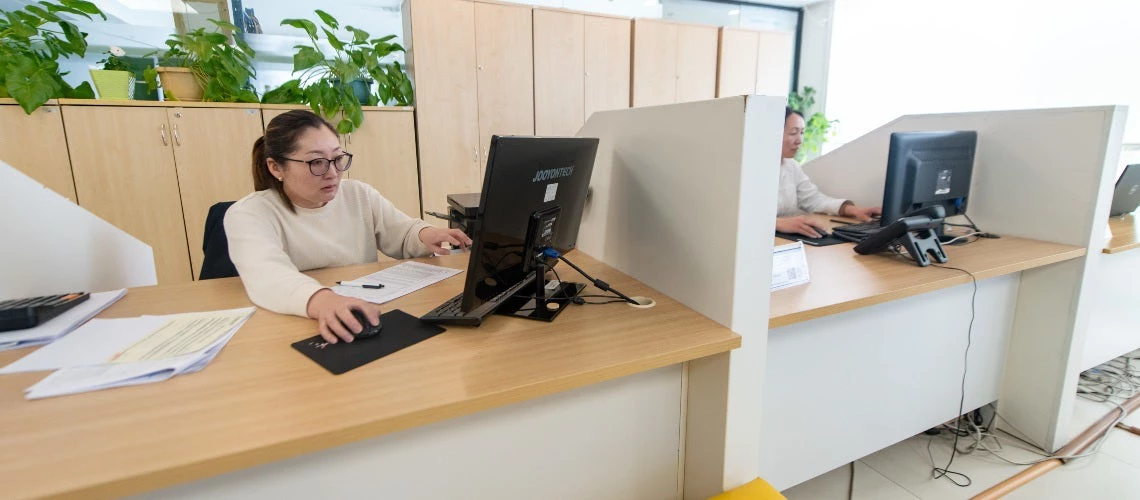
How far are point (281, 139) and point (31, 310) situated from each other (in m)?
0.64

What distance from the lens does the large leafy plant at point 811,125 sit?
17.4 feet

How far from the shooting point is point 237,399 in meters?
0.76

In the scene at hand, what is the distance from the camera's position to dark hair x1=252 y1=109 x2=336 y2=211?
4.60 ft

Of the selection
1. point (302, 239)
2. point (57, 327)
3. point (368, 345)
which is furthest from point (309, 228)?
point (368, 345)

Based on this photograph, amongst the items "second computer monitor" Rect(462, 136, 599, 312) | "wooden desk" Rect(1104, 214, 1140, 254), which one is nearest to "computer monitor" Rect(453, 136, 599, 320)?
"second computer monitor" Rect(462, 136, 599, 312)

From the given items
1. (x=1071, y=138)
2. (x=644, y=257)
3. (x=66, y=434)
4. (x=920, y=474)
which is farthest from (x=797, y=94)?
(x=66, y=434)

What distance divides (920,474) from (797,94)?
4.82m

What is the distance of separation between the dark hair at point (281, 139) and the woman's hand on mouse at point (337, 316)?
57 centimetres

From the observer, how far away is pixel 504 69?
3895 mm

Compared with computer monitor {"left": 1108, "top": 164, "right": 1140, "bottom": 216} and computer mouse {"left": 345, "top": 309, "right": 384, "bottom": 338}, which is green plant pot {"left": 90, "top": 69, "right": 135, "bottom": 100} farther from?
computer monitor {"left": 1108, "top": 164, "right": 1140, "bottom": 216}

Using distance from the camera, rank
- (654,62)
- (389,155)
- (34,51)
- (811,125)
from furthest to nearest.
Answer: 1. (811,125)
2. (654,62)
3. (389,155)
4. (34,51)

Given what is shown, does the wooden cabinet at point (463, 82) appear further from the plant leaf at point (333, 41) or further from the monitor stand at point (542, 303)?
the monitor stand at point (542, 303)

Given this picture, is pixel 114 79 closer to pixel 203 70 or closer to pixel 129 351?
pixel 203 70

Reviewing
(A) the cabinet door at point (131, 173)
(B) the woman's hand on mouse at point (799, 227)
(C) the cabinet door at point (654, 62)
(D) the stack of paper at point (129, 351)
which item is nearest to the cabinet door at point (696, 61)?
(C) the cabinet door at point (654, 62)
